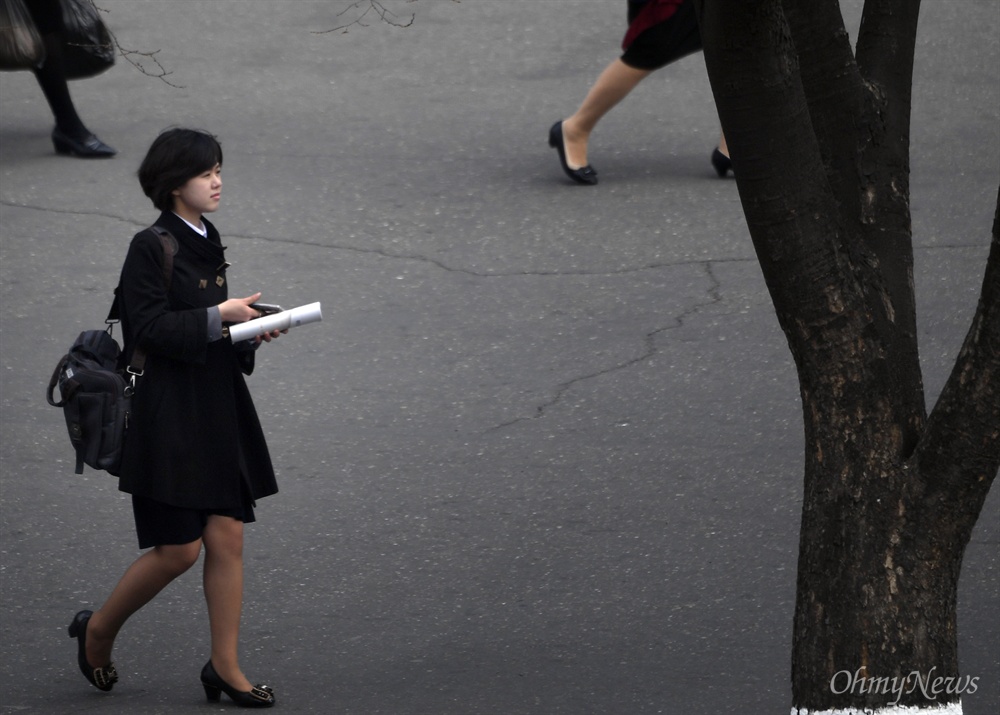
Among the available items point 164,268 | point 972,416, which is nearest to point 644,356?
point 164,268

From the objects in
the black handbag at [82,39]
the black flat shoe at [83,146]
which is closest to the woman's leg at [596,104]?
the black handbag at [82,39]

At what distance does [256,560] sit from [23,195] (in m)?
4.16

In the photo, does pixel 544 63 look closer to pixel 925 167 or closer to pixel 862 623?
pixel 925 167

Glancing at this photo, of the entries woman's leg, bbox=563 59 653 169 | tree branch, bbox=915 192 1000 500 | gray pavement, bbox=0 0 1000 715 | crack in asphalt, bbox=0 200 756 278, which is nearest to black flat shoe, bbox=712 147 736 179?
gray pavement, bbox=0 0 1000 715

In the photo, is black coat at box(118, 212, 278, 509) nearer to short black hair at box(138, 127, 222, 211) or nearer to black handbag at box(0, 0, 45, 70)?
short black hair at box(138, 127, 222, 211)

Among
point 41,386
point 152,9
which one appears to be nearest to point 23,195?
point 41,386

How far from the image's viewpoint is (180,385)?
14.5 feet

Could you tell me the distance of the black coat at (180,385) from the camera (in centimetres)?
433

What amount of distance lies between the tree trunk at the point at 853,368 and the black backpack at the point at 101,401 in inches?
73.1

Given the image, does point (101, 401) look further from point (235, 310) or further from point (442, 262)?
point (442, 262)

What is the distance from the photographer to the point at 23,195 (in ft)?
29.1

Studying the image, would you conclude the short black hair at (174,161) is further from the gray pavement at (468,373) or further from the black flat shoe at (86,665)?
the gray pavement at (468,373)

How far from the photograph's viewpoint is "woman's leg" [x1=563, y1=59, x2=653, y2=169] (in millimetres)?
8766

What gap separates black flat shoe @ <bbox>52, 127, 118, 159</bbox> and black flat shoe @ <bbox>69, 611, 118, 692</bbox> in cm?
528
